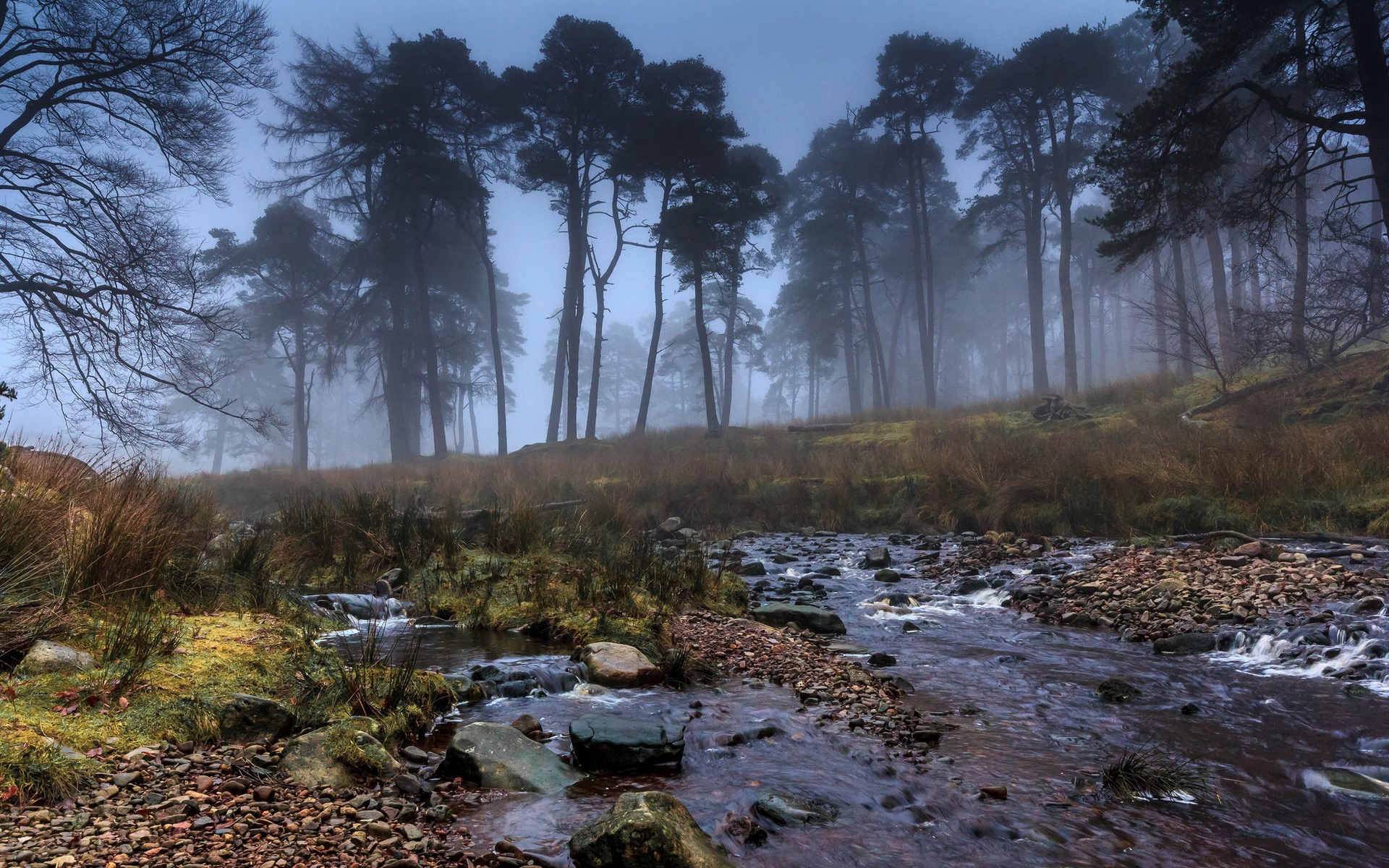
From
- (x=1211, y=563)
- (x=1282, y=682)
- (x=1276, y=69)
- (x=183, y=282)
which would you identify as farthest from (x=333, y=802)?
(x=1276, y=69)

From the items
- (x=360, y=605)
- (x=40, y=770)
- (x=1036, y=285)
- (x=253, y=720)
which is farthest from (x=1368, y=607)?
(x=1036, y=285)

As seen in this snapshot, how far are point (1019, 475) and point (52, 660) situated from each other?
1174 cm

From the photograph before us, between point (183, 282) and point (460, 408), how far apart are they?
3064 centimetres

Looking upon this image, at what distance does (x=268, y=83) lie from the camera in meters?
11.6

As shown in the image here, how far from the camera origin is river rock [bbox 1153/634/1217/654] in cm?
520

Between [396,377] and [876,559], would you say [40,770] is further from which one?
[396,377]

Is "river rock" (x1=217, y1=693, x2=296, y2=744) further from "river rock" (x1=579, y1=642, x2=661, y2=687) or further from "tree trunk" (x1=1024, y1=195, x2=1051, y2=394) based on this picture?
"tree trunk" (x1=1024, y1=195, x2=1051, y2=394)

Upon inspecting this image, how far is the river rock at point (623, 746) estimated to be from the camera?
131 inches

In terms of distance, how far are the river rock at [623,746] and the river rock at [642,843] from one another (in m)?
0.80

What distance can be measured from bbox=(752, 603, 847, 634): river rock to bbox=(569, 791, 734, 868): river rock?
157 inches

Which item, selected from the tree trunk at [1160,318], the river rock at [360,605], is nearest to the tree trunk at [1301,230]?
the tree trunk at [1160,318]

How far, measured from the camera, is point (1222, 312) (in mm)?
20812

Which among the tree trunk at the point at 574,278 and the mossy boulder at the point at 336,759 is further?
the tree trunk at the point at 574,278

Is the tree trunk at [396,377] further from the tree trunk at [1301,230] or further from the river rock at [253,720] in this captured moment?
the tree trunk at [1301,230]
